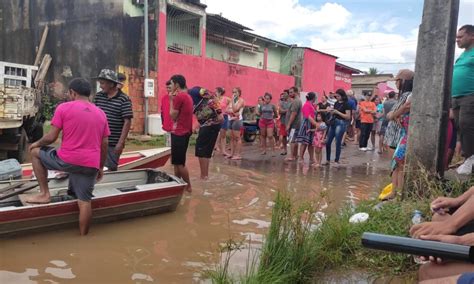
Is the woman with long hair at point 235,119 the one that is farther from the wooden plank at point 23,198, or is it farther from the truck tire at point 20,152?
the wooden plank at point 23,198

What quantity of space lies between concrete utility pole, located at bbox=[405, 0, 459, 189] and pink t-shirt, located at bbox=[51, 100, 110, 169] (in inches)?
128

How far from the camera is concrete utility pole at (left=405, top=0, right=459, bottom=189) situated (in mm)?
4016

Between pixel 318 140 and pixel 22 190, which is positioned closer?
pixel 22 190

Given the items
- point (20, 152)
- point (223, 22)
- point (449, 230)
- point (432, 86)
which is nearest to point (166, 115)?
point (20, 152)

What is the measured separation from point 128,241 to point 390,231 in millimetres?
2781

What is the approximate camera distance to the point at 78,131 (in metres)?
4.71

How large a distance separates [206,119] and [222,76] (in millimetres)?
11537

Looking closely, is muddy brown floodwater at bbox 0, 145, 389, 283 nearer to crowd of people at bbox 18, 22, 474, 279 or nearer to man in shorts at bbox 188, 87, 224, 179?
crowd of people at bbox 18, 22, 474, 279

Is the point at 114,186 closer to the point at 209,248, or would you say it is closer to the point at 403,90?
the point at 209,248

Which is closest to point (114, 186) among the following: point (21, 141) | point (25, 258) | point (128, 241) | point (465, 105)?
point (128, 241)

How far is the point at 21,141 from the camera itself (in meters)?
8.59

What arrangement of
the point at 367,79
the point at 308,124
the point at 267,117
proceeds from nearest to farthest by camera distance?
the point at 308,124
the point at 267,117
the point at 367,79

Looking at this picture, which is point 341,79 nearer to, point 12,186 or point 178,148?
point 178,148

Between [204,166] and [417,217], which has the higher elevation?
[417,217]
